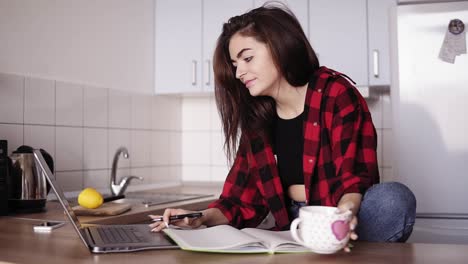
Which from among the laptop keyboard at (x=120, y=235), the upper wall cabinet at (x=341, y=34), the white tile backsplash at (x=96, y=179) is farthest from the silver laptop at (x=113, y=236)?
the upper wall cabinet at (x=341, y=34)

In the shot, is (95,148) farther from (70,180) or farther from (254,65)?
(254,65)

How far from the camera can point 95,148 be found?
2385 mm

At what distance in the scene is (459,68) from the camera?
221 cm

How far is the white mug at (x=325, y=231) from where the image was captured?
0.89 metres

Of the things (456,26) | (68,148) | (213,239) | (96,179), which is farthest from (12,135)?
(456,26)

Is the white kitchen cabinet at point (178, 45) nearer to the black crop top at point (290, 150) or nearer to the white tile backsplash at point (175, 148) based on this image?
the white tile backsplash at point (175, 148)

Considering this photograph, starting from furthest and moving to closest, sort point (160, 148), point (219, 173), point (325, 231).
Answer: point (219, 173)
point (160, 148)
point (325, 231)

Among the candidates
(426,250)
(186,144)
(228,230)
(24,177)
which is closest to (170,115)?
(186,144)

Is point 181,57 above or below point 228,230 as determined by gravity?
above

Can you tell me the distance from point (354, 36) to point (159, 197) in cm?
118

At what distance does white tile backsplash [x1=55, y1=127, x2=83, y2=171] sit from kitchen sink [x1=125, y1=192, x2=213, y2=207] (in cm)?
27

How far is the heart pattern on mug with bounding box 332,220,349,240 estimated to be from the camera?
2.92ft

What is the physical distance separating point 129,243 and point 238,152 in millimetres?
721

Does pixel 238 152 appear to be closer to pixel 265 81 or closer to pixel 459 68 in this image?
pixel 265 81
